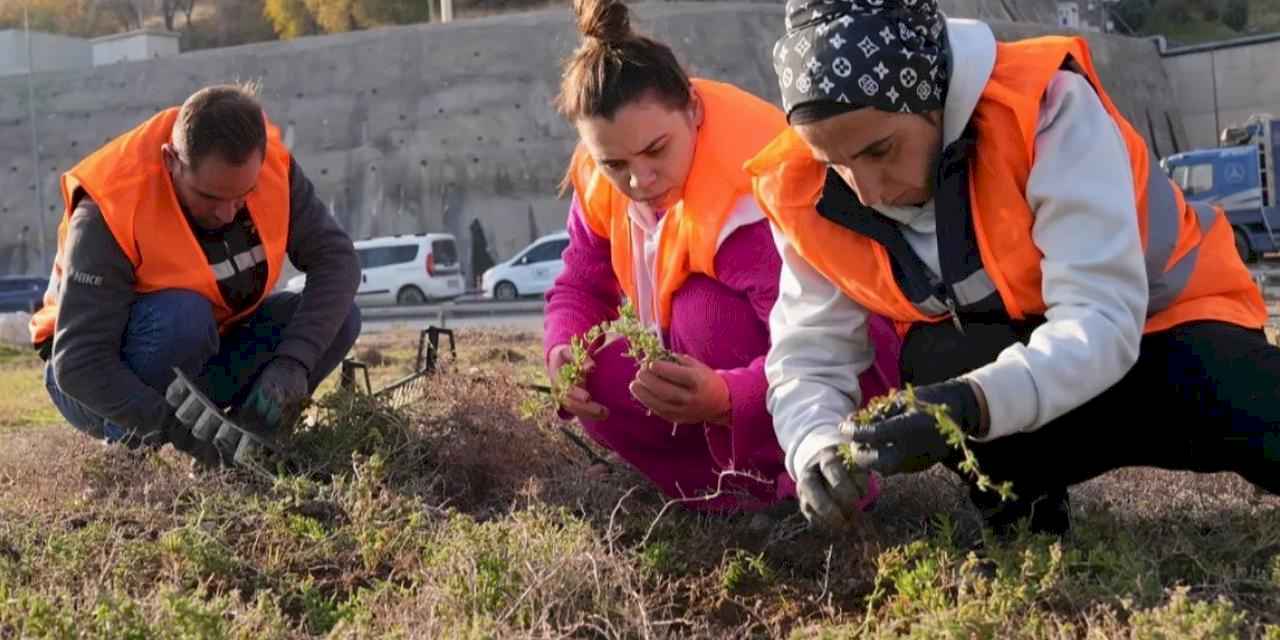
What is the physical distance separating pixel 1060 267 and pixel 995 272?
167mm

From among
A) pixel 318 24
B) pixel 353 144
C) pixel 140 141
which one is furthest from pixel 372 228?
pixel 140 141

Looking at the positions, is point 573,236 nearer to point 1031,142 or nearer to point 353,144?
point 1031,142

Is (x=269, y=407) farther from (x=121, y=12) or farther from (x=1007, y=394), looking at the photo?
(x=121, y=12)

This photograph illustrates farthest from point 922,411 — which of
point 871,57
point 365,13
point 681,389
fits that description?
point 365,13

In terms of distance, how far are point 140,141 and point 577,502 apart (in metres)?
1.79

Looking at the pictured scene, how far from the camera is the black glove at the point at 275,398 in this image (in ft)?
13.6

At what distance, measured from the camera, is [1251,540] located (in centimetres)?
289

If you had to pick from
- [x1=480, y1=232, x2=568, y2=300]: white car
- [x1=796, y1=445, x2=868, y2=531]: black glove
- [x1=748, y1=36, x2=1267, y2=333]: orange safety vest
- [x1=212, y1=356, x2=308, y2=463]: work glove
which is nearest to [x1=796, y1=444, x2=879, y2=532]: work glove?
[x1=796, y1=445, x2=868, y2=531]: black glove

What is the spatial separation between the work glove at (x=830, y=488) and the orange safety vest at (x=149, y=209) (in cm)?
235

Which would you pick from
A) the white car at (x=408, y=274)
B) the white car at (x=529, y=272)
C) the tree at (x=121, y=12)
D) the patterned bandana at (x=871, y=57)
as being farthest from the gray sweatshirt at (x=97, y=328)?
the tree at (x=121, y=12)

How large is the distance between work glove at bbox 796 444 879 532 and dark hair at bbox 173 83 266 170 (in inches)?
84.1

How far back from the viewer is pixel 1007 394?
2521mm

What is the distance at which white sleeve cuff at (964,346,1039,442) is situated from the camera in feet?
8.27

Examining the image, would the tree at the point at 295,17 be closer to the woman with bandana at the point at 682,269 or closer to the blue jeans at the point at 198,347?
the blue jeans at the point at 198,347
